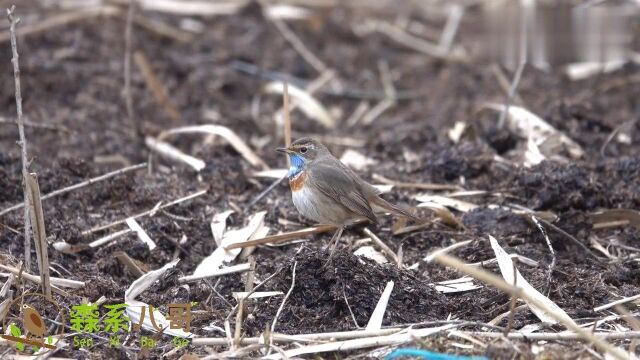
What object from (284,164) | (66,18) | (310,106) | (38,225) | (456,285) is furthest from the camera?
(66,18)

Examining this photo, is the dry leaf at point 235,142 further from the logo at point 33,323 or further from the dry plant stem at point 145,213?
the logo at point 33,323

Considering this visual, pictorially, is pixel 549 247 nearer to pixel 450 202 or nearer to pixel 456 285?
pixel 456 285

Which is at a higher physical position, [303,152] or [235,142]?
[303,152]

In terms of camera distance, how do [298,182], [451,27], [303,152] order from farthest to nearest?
[451,27] < [303,152] < [298,182]

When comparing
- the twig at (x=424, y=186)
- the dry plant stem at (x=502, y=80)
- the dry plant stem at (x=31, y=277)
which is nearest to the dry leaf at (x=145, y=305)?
the dry plant stem at (x=31, y=277)

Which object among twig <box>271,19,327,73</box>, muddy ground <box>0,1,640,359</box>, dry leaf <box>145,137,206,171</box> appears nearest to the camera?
muddy ground <box>0,1,640,359</box>

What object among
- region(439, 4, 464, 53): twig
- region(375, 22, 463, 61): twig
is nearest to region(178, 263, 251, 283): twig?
region(375, 22, 463, 61): twig

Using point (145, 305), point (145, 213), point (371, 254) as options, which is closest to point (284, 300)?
point (145, 305)

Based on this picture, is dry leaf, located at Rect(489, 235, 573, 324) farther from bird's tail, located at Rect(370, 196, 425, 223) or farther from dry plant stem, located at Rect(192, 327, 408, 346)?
dry plant stem, located at Rect(192, 327, 408, 346)

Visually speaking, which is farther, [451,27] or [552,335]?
[451,27]
